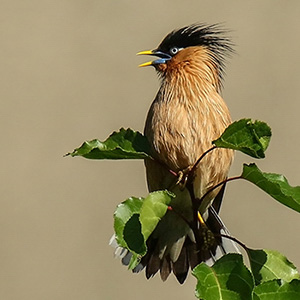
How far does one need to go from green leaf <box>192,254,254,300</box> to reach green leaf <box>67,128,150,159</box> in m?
0.35

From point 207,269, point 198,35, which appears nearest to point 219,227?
point 198,35

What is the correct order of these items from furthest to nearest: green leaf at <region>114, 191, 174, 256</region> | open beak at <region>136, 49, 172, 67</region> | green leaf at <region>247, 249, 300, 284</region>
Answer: open beak at <region>136, 49, 172, 67</region> < green leaf at <region>247, 249, 300, 284</region> < green leaf at <region>114, 191, 174, 256</region>

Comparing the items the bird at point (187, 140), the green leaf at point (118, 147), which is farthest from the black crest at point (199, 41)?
the green leaf at point (118, 147)

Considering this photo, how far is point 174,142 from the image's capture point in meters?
2.69

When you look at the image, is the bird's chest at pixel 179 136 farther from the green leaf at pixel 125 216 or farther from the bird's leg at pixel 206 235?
the green leaf at pixel 125 216

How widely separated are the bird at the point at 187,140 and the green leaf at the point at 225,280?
0.58 m

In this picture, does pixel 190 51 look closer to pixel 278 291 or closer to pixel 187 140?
pixel 187 140

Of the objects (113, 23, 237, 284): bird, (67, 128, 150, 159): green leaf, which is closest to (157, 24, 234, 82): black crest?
(113, 23, 237, 284): bird

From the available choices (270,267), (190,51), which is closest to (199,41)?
(190,51)

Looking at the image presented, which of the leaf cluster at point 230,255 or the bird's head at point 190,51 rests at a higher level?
the bird's head at point 190,51

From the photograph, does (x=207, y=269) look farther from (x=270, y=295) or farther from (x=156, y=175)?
(x=156, y=175)

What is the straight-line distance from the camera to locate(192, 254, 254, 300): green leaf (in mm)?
1710

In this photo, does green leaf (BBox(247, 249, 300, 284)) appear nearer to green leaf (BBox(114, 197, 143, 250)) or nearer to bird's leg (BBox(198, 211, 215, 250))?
green leaf (BBox(114, 197, 143, 250))

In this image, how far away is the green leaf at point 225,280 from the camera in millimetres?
1710
